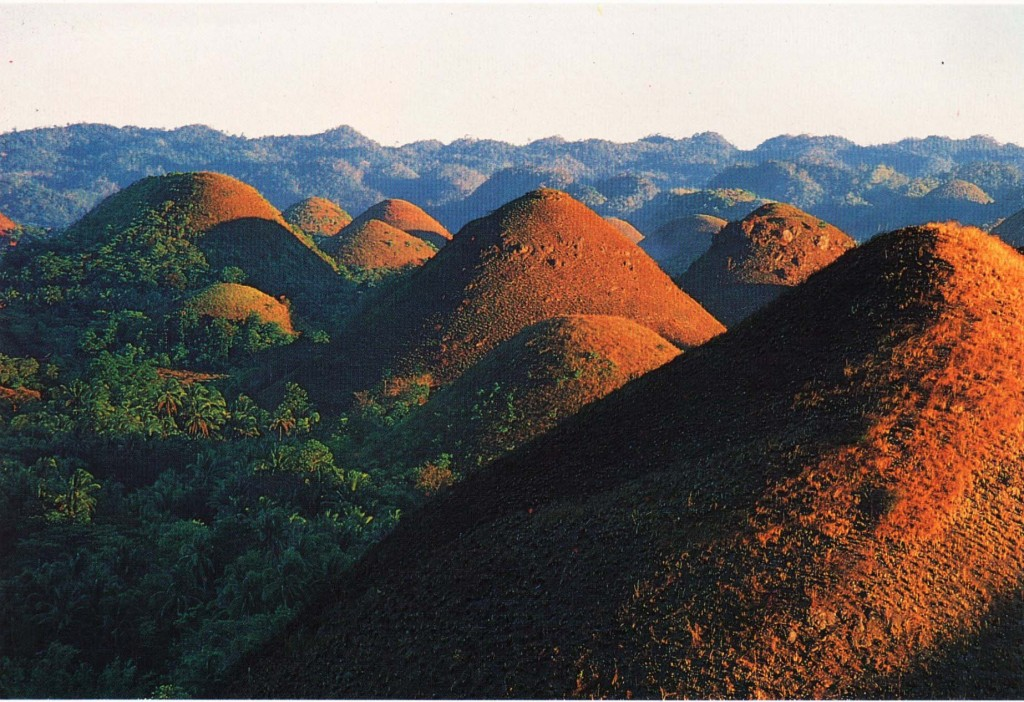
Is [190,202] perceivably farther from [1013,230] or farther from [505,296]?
[1013,230]

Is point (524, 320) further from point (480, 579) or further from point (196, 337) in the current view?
point (480, 579)

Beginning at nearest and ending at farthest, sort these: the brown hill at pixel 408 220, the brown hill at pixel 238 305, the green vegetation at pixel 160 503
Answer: the green vegetation at pixel 160 503, the brown hill at pixel 238 305, the brown hill at pixel 408 220

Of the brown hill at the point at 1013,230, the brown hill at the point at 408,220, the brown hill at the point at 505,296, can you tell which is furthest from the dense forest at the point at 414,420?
the brown hill at the point at 408,220

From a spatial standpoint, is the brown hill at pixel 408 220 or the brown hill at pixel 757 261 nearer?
the brown hill at pixel 757 261

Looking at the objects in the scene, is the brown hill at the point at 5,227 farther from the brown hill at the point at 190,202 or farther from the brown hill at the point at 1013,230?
the brown hill at the point at 1013,230

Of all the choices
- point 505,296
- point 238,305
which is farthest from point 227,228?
point 505,296

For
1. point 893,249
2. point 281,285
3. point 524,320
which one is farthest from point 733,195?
point 893,249
